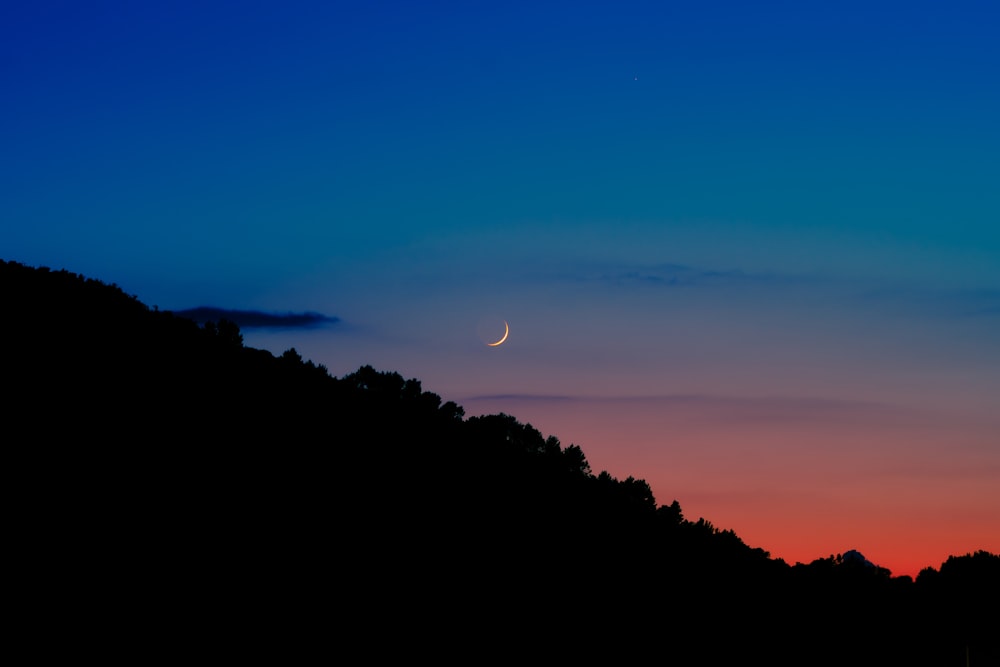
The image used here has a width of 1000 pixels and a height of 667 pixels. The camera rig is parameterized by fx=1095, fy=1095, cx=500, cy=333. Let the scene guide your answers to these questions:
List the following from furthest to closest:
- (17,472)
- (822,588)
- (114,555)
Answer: (822,588), (17,472), (114,555)

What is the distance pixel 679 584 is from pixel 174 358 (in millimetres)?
28158

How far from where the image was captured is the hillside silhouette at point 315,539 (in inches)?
1268

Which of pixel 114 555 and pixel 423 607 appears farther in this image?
pixel 423 607

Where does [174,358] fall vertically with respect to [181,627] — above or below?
above

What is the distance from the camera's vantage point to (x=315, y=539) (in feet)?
133

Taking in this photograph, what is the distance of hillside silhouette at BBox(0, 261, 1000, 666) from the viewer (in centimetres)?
3222

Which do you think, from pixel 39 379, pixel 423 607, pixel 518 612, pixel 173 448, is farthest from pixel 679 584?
pixel 39 379

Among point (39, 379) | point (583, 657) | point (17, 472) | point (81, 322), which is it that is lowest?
point (583, 657)

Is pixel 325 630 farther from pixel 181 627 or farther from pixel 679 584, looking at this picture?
pixel 679 584

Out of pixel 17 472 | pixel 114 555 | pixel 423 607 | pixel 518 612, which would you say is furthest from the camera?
pixel 518 612

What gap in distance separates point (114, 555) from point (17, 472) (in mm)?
5370

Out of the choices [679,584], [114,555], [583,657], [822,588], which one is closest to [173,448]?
[114,555]

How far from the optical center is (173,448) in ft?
140

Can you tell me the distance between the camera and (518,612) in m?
41.9
